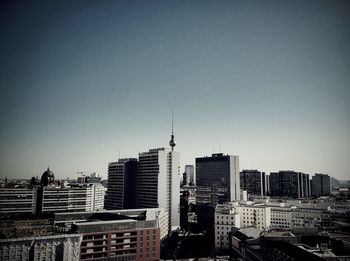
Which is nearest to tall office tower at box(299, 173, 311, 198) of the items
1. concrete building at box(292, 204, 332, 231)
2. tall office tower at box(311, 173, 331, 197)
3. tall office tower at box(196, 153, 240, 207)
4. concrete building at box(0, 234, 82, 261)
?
tall office tower at box(311, 173, 331, 197)

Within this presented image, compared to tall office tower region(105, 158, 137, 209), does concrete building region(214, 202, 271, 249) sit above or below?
below

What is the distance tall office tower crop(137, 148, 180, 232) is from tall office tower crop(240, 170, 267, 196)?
164 feet

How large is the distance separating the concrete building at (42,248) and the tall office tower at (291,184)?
75896 mm

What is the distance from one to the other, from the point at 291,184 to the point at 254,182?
11240 mm

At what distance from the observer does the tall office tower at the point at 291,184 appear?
87.8 metres

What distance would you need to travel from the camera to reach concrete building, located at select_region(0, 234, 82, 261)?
906 inches

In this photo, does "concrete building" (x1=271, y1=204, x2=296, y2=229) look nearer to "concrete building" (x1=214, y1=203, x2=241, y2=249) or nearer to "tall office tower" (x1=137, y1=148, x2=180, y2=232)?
"concrete building" (x1=214, y1=203, x2=241, y2=249)

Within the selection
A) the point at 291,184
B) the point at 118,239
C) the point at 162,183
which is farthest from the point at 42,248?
the point at 291,184

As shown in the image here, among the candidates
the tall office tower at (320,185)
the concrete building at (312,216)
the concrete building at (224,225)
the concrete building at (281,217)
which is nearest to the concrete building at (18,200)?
the concrete building at (224,225)

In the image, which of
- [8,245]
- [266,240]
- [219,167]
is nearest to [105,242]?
[8,245]

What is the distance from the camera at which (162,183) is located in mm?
49188

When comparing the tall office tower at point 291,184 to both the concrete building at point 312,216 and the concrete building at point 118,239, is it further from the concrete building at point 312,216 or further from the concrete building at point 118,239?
the concrete building at point 118,239

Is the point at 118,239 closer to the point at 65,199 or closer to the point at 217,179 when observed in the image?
the point at 65,199

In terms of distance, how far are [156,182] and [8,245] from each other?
2804cm
